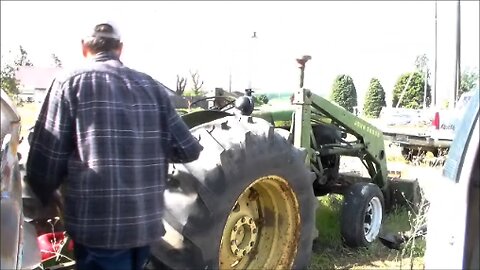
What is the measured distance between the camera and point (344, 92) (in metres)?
7.62

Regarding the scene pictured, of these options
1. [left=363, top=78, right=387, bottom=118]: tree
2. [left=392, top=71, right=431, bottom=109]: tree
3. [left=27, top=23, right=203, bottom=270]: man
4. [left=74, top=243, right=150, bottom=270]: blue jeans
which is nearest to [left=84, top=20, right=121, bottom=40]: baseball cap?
[left=27, top=23, right=203, bottom=270]: man

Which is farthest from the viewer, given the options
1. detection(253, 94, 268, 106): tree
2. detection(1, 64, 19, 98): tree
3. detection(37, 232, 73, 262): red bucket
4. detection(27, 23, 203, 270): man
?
detection(1, 64, 19, 98): tree

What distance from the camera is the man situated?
8.74ft

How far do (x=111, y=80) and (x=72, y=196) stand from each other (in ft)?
1.79

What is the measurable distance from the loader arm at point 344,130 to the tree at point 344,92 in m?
0.28

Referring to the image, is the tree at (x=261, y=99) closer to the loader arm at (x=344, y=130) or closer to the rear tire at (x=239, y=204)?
the loader arm at (x=344, y=130)

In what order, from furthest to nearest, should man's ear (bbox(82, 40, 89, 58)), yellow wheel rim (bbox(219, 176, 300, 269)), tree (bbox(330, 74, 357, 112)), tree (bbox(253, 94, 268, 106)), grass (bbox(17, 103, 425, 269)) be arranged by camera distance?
1. tree (bbox(330, 74, 357, 112))
2. tree (bbox(253, 94, 268, 106))
3. grass (bbox(17, 103, 425, 269))
4. yellow wheel rim (bbox(219, 176, 300, 269))
5. man's ear (bbox(82, 40, 89, 58))

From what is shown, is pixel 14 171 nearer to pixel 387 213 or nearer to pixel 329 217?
pixel 329 217

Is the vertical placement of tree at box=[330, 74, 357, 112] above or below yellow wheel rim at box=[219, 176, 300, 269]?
above

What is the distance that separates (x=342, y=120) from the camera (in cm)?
659

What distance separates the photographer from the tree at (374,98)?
831cm

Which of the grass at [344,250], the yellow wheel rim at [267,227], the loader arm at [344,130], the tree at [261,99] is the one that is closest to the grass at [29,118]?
the grass at [344,250]

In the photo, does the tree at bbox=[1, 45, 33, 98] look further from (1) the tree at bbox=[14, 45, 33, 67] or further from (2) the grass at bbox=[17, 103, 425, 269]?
(2) the grass at bbox=[17, 103, 425, 269]

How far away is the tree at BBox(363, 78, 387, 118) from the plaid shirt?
5656mm
